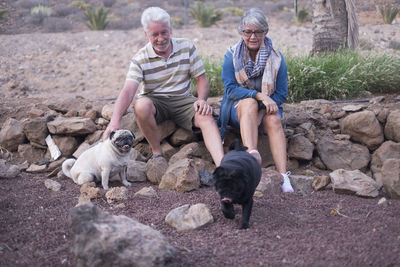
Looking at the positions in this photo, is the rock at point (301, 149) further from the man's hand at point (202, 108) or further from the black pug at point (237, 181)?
the black pug at point (237, 181)

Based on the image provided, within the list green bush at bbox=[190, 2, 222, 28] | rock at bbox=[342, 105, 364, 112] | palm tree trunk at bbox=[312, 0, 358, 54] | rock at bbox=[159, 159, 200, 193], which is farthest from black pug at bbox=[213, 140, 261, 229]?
green bush at bbox=[190, 2, 222, 28]

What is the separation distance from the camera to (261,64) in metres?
4.57

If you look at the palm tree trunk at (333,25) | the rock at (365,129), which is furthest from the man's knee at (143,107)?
the palm tree trunk at (333,25)

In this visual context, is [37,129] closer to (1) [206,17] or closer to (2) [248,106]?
(2) [248,106]

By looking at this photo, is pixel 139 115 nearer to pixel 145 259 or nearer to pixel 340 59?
pixel 145 259

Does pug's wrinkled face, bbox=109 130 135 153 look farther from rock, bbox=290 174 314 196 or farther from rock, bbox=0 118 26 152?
rock, bbox=0 118 26 152

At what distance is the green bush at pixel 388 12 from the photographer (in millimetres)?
9255

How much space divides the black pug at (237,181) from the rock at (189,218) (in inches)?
6.3

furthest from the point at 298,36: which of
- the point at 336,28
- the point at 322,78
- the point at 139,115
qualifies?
the point at 139,115

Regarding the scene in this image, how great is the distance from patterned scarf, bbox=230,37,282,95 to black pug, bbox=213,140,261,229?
57.3 inches

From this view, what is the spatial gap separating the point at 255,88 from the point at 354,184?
4.85 ft

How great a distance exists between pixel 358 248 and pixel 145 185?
2.48 metres

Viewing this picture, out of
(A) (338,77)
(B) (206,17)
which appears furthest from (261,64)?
(B) (206,17)

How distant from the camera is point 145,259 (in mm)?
2596
